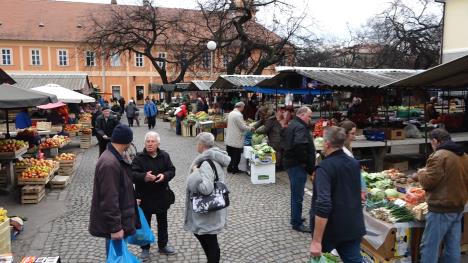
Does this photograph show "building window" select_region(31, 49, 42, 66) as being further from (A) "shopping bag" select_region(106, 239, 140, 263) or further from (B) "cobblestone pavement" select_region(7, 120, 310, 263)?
(A) "shopping bag" select_region(106, 239, 140, 263)

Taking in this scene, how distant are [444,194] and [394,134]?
656cm

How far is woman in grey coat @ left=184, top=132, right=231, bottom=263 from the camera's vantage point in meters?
4.04

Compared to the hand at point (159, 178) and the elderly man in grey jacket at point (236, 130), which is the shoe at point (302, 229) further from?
the elderly man in grey jacket at point (236, 130)

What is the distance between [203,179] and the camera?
13.2ft

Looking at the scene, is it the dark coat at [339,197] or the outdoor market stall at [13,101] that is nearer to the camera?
the dark coat at [339,197]

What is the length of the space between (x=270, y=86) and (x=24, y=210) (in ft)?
26.9

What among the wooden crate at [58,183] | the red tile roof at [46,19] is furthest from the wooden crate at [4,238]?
the red tile roof at [46,19]

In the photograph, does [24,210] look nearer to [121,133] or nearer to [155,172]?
[155,172]

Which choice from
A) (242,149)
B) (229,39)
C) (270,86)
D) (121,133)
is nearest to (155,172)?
(121,133)

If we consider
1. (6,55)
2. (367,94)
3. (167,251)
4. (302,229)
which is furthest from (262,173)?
(6,55)

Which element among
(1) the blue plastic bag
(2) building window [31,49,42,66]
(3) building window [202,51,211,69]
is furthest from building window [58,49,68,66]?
(1) the blue plastic bag

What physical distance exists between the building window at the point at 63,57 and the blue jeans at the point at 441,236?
171ft

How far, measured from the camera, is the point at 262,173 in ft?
30.1

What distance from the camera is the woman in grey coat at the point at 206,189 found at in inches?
159
